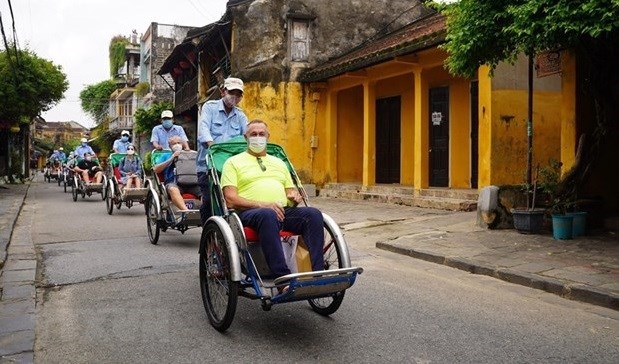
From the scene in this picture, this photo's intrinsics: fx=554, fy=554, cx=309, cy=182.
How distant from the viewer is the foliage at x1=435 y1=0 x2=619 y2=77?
5.74 metres

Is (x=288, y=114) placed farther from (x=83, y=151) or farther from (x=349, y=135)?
(x=83, y=151)

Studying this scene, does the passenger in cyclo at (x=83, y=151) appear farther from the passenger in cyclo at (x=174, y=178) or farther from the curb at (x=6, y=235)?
→ the passenger in cyclo at (x=174, y=178)

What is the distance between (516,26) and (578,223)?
347 cm

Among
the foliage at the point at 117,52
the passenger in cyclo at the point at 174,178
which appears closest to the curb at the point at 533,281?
the passenger in cyclo at the point at 174,178

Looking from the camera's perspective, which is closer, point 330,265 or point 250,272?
point 250,272

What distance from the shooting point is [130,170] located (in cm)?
1263

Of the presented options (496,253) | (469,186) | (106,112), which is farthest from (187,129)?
(106,112)

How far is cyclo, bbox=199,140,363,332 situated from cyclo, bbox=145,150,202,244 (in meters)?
3.09

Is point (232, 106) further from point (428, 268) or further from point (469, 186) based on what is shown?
point (469, 186)

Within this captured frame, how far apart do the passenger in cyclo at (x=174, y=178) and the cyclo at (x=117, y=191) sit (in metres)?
3.06

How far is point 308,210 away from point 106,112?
56.4 meters

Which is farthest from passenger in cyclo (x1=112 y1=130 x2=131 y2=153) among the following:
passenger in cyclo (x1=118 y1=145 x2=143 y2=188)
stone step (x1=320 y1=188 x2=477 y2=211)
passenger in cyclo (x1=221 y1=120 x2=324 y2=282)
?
passenger in cyclo (x1=221 y1=120 x2=324 y2=282)

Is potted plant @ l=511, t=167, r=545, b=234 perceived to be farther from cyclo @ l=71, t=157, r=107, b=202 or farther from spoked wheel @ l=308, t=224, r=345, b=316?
cyclo @ l=71, t=157, r=107, b=202

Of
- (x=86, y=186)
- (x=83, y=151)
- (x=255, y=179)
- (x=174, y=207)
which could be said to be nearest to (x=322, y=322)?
(x=255, y=179)
